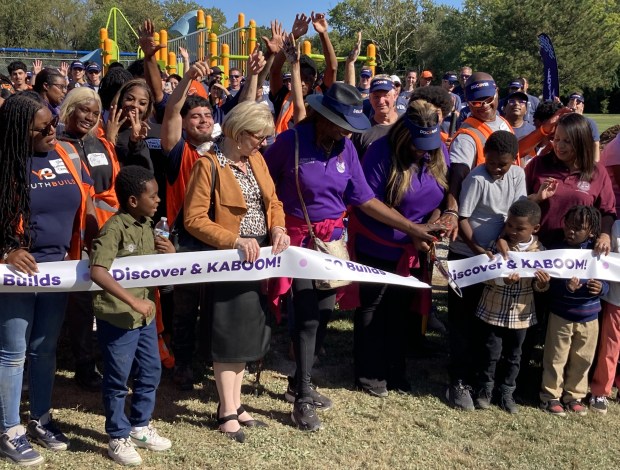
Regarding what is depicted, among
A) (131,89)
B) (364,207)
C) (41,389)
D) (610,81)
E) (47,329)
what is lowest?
(41,389)

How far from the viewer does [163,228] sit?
4.69m

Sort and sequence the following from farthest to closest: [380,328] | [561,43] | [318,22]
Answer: [561,43]
[318,22]
[380,328]

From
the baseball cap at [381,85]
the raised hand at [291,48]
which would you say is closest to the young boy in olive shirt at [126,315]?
the raised hand at [291,48]

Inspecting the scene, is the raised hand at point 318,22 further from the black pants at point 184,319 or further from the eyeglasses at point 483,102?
the black pants at point 184,319

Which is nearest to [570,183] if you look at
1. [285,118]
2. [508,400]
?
[508,400]

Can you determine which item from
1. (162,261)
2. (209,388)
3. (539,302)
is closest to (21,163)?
(162,261)

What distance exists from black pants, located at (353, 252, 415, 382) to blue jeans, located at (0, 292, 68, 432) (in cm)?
212

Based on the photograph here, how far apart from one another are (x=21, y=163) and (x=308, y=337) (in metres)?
2.08

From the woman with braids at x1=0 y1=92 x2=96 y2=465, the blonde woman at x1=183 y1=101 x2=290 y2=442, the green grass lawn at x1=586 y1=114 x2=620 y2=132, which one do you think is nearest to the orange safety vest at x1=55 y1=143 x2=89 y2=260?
the woman with braids at x1=0 y1=92 x2=96 y2=465

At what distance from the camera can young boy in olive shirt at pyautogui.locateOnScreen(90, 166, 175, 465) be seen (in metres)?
3.69

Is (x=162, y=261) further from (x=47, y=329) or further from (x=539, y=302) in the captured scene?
(x=539, y=302)

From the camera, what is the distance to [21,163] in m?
3.57

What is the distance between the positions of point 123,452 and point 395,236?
2294mm

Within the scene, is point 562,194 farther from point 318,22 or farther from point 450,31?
point 450,31
